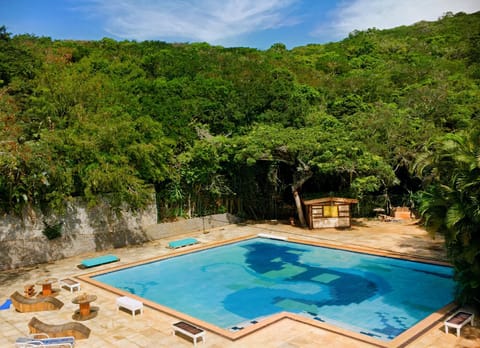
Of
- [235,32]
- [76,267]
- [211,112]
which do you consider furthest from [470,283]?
[235,32]

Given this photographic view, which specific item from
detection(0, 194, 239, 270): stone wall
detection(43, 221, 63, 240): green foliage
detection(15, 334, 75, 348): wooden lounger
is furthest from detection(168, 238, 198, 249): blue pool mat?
detection(15, 334, 75, 348): wooden lounger

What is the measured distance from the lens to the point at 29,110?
18.9 meters

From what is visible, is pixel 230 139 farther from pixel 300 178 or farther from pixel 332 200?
pixel 332 200

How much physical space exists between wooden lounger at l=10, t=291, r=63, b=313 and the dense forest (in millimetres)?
4197

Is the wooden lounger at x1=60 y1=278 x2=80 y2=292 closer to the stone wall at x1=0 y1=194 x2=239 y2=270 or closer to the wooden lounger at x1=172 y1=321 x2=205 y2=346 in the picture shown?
the stone wall at x1=0 y1=194 x2=239 y2=270

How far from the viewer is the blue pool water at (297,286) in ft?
37.8

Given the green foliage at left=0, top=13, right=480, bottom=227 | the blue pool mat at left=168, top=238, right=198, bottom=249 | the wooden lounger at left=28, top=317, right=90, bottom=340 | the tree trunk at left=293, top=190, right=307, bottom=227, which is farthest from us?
the tree trunk at left=293, top=190, right=307, bottom=227

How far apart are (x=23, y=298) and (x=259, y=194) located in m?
15.5

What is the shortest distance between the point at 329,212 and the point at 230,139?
6347mm

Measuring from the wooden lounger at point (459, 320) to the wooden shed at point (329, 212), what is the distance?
12.2m

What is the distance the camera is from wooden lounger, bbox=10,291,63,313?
1115 cm

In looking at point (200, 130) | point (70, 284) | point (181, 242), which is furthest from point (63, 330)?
point (200, 130)

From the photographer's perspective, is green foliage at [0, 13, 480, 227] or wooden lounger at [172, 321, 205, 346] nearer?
wooden lounger at [172, 321, 205, 346]

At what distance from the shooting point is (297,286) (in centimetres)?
1413
